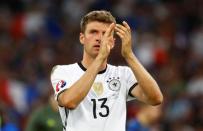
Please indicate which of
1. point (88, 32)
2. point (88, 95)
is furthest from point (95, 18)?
point (88, 95)

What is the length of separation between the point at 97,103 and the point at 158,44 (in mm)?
9493

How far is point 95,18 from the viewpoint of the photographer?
766 centimetres

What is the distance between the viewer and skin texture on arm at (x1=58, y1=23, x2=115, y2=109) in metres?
7.32

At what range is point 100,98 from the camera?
7.70m

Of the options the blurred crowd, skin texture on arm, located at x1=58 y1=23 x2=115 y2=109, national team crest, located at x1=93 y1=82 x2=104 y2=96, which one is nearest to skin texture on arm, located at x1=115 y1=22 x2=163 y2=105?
skin texture on arm, located at x1=58 y1=23 x2=115 y2=109

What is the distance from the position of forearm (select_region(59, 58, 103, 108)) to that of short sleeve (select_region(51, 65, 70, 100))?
265 mm

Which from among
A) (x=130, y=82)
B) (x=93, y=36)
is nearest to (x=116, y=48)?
(x=130, y=82)

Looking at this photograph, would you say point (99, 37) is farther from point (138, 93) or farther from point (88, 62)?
point (138, 93)

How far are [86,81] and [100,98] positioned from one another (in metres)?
0.43

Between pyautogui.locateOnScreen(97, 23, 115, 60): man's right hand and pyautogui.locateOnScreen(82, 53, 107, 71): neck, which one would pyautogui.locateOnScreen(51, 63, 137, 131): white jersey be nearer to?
pyautogui.locateOnScreen(82, 53, 107, 71): neck

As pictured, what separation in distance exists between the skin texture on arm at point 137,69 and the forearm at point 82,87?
0.27 meters

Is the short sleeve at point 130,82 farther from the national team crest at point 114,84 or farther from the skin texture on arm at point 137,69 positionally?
the skin texture on arm at point 137,69

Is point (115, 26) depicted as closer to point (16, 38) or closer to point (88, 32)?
point (88, 32)

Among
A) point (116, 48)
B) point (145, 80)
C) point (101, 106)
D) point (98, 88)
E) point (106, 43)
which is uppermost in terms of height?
point (106, 43)
